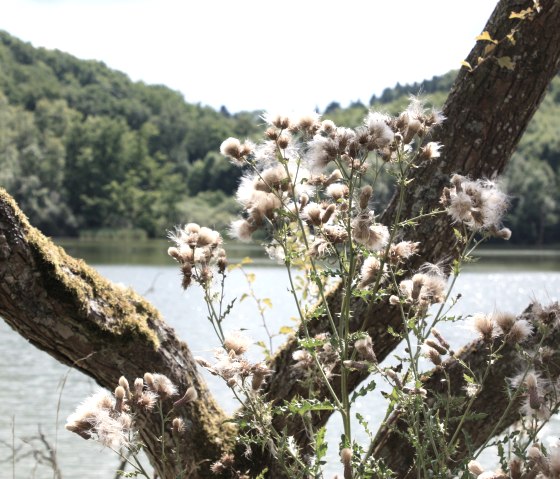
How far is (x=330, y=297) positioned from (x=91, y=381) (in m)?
5.43

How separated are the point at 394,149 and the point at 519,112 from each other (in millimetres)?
1544

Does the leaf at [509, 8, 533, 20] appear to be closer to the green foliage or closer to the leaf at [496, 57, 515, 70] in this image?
the leaf at [496, 57, 515, 70]

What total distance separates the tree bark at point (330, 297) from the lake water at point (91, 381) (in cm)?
18

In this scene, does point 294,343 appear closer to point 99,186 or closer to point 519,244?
point 519,244

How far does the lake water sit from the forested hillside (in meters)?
28.9

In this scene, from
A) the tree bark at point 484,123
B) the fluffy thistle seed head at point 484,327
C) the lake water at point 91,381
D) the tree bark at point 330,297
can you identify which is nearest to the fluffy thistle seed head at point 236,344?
the lake water at point 91,381

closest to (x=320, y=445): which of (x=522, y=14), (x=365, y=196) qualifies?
(x=365, y=196)

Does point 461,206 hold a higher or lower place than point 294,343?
higher

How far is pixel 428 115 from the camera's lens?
7.72 ft

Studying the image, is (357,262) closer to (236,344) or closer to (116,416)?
(236,344)

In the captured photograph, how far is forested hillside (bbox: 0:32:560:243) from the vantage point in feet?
317

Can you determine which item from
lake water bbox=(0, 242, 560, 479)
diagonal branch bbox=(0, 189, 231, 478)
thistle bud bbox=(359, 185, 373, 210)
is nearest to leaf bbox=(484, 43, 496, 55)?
lake water bbox=(0, 242, 560, 479)

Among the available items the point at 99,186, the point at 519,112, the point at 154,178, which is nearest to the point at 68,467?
the point at 519,112

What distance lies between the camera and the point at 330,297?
12.0 feet
